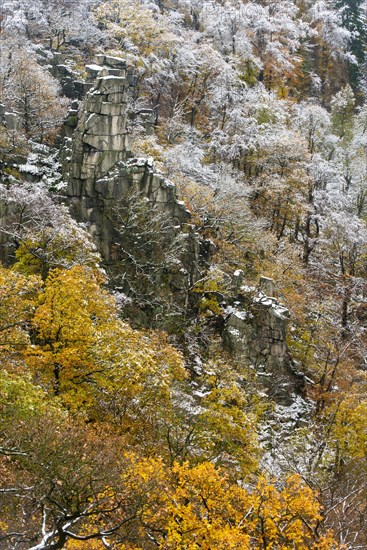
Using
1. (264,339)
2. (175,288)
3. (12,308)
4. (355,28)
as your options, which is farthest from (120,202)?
(355,28)

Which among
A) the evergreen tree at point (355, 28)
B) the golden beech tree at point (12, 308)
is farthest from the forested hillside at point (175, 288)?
the evergreen tree at point (355, 28)

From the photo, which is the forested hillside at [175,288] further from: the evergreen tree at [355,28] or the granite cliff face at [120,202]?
the evergreen tree at [355,28]

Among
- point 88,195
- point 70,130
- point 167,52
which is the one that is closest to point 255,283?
point 88,195

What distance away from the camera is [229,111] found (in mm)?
62188

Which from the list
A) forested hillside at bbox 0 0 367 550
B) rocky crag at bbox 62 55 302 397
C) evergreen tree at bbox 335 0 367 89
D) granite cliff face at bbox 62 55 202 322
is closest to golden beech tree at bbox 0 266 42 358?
forested hillside at bbox 0 0 367 550

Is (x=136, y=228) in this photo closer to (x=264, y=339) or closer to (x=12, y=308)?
(x=264, y=339)

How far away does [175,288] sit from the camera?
40.5 m

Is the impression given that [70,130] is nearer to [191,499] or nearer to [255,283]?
[255,283]

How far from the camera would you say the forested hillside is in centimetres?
1919

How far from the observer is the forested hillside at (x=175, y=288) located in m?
19.2

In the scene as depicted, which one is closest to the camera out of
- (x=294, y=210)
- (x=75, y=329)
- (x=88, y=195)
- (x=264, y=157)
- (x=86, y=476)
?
(x=86, y=476)

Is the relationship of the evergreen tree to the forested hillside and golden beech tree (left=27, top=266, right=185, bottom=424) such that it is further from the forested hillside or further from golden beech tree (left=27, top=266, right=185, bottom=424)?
golden beech tree (left=27, top=266, right=185, bottom=424)

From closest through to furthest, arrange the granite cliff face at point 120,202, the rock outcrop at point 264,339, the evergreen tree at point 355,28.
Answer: the rock outcrop at point 264,339 < the granite cliff face at point 120,202 < the evergreen tree at point 355,28

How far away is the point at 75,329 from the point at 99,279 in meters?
6.68
